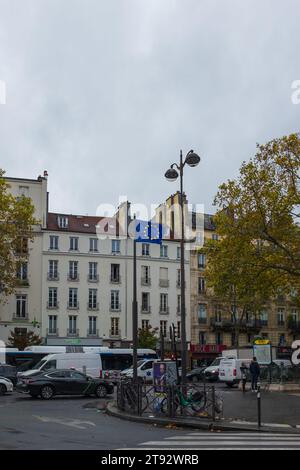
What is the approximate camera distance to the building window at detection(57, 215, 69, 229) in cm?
6247

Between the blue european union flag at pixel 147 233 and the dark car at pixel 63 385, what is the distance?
8078 millimetres

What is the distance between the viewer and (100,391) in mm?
28328

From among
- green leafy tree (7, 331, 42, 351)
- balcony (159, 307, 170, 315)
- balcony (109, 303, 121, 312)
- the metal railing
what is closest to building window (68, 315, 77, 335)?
balcony (109, 303, 121, 312)

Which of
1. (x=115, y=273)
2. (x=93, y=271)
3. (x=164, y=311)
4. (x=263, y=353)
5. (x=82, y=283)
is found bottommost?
(x=263, y=353)

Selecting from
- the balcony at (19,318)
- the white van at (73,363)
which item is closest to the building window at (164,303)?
the balcony at (19,318)

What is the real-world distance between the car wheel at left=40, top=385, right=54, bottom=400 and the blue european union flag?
836 centimetres

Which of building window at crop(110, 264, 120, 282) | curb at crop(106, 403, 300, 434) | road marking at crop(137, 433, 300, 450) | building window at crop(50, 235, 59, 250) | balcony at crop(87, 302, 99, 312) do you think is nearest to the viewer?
road marking at crop(137, 433, 300, 450)

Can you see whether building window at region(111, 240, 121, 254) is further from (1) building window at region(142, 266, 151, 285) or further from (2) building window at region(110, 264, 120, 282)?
(1) building window at region(142, 266, 151, 285)

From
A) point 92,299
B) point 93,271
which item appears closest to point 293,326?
point 92,299

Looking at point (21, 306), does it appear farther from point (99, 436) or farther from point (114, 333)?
point (99, 436)

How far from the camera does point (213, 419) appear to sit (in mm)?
16562

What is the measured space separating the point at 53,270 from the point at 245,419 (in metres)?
44.8

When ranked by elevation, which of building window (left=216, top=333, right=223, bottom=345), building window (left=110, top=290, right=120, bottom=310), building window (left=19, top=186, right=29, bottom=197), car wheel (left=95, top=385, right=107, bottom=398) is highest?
building window (left=19, top=186, right=29, bottom=197)
